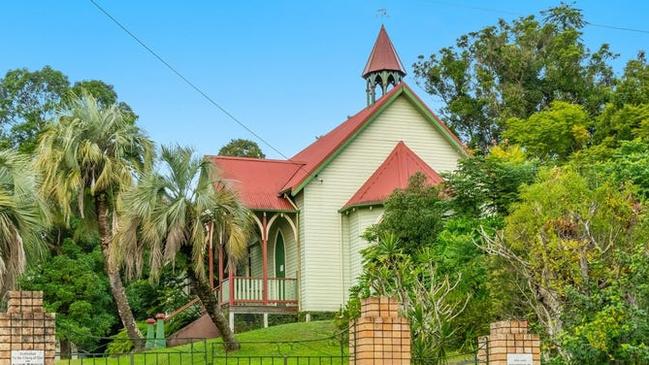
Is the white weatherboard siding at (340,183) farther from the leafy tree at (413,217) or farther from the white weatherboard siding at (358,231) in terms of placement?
the leafy tree at (413,217)

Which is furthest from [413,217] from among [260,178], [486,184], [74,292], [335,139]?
[74,292]

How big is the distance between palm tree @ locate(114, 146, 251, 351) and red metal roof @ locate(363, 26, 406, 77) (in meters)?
14.8

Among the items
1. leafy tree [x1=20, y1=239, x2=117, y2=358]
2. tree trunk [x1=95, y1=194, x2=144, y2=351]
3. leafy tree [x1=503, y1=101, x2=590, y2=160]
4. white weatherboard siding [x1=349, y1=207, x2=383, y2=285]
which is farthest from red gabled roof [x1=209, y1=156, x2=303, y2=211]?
leafy tree [x1=503, y1=101, x2=590, y2=160]

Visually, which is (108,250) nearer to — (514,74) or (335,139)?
(335,139)

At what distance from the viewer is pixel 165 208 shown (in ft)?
81.9

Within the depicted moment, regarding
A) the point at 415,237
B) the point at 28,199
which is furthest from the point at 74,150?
the point at 415,237

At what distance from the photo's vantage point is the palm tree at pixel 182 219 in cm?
2481

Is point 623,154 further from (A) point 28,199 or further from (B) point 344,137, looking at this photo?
(A) point 28,199

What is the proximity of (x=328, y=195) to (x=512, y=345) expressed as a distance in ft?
68.3

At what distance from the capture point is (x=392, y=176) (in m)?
33.8

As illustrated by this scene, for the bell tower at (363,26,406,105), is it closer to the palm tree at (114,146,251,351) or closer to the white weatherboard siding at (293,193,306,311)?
the white weatherboard siding at (293,193,306,311)

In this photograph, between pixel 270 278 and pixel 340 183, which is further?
pixel 340 183

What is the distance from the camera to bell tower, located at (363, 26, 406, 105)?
39438 mm

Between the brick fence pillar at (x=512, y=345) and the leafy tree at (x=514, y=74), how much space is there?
34.5 metres
